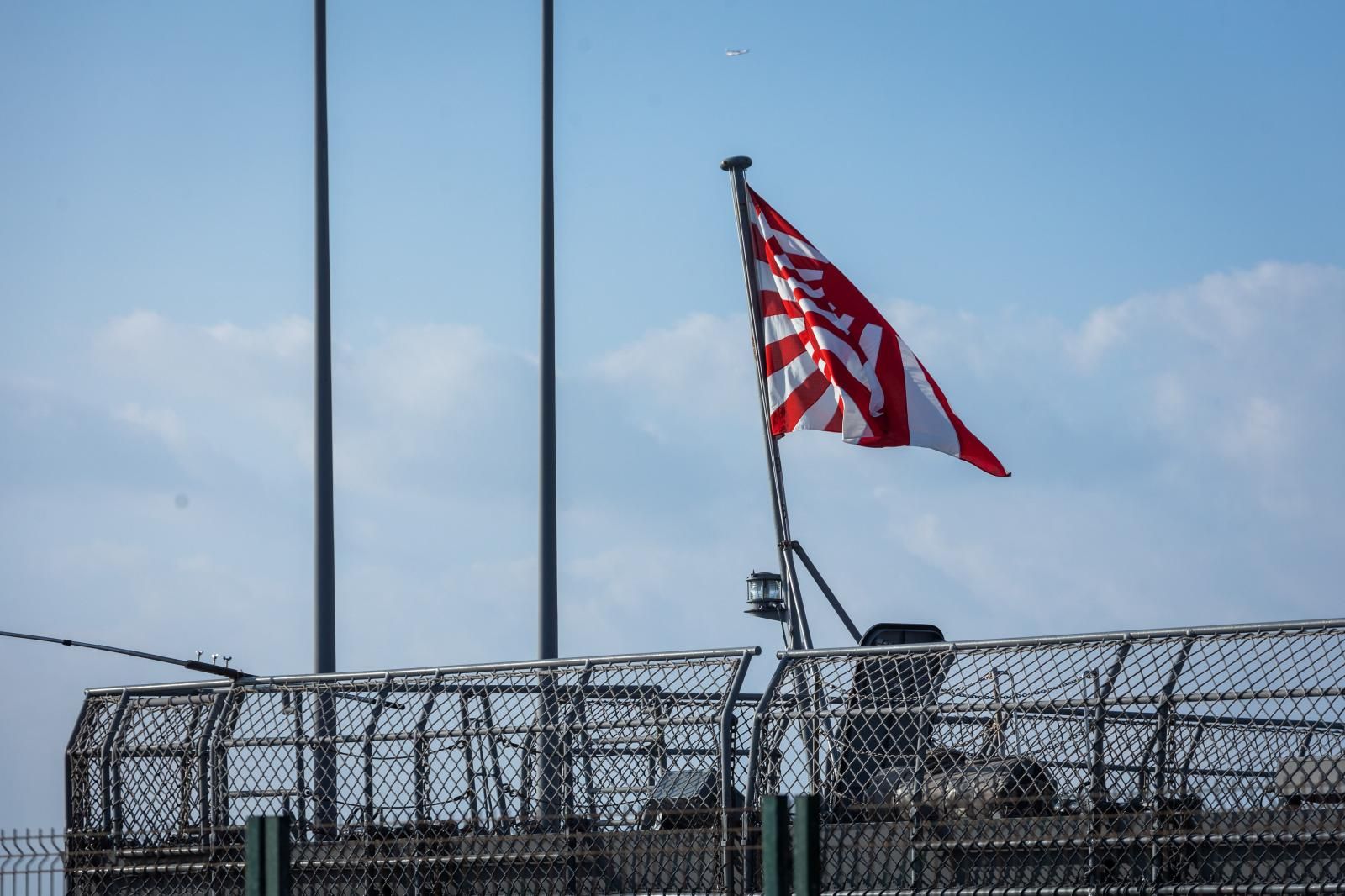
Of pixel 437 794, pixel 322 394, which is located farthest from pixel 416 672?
pixel 322 394

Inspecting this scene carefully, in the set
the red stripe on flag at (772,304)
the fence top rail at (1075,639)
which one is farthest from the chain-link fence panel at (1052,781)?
the red stripe on flag at (772,304)

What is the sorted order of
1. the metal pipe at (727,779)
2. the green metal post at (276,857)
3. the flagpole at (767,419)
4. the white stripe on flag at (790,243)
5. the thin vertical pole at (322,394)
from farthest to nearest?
the thin vertical pole at (322,394), the white stripe on flag at (790,243), the flagpole at (767,419), the metal pipe at (727,779), the green metal post at (276,857)

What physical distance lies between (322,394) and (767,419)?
542cm

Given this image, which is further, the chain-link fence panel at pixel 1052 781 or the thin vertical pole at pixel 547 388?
the thin vertical pole at pixel 547 388

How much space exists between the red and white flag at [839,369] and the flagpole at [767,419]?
13 centimetres

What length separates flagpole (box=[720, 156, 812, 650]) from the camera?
12.5 meters

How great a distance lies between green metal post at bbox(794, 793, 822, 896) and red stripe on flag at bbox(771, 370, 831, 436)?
7.49 meters

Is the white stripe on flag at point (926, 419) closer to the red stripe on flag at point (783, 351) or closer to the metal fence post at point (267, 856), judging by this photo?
the red stripe on flag at point (783, 351)

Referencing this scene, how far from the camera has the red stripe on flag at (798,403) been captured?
13.6m

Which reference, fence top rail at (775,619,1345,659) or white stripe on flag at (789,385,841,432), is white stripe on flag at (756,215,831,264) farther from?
fence top rail at (775,619,1345,659)

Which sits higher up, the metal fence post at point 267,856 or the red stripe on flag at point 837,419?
the red stripe on flag at point 837,419

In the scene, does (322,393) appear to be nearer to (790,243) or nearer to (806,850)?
(790,243)

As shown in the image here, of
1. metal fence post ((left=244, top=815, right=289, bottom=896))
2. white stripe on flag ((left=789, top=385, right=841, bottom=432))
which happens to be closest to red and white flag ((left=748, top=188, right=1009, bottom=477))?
white stripe on flag ((left=789, top=385, right=841, bottom=432))

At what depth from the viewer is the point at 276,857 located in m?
6.62
